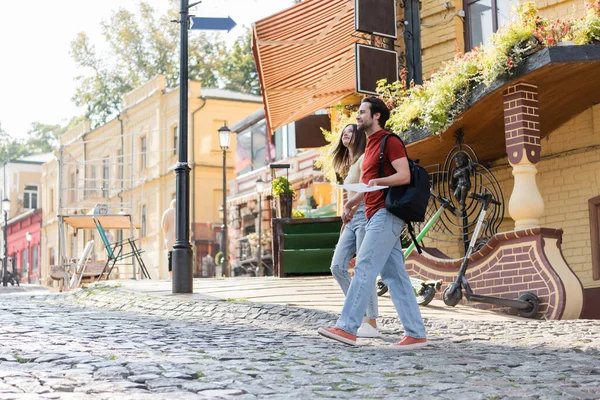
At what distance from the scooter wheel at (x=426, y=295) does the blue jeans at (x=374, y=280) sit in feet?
12.6

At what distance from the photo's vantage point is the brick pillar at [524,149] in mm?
10842

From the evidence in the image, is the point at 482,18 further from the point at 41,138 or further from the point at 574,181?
the point at 41,138

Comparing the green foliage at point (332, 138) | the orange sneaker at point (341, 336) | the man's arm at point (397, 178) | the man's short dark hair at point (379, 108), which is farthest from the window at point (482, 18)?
the orange sneaker at point (341, 336)

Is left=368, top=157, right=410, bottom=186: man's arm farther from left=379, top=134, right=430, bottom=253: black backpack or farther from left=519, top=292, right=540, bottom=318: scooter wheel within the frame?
left=519, top=292, right=540, bottom=318: scooter wheel

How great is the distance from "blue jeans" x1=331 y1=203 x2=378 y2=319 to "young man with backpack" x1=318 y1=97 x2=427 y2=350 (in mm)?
570

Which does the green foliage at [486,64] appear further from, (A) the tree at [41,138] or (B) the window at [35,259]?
(A) the tree at [41,138]

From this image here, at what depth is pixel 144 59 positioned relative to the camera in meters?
48.3

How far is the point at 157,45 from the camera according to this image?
4803cm

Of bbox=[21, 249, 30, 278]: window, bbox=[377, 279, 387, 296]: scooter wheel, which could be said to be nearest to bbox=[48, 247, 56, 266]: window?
bbox=[21, 249, 30, 278]: window

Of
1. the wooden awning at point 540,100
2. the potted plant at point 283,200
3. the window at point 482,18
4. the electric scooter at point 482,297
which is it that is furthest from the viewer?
the potted plant at point 283,200

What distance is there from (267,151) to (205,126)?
6114 mm

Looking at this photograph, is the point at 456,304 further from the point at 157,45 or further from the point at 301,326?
the point at 157,45

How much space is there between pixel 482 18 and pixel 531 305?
625cm

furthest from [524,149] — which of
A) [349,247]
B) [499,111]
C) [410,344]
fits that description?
[410,344]
